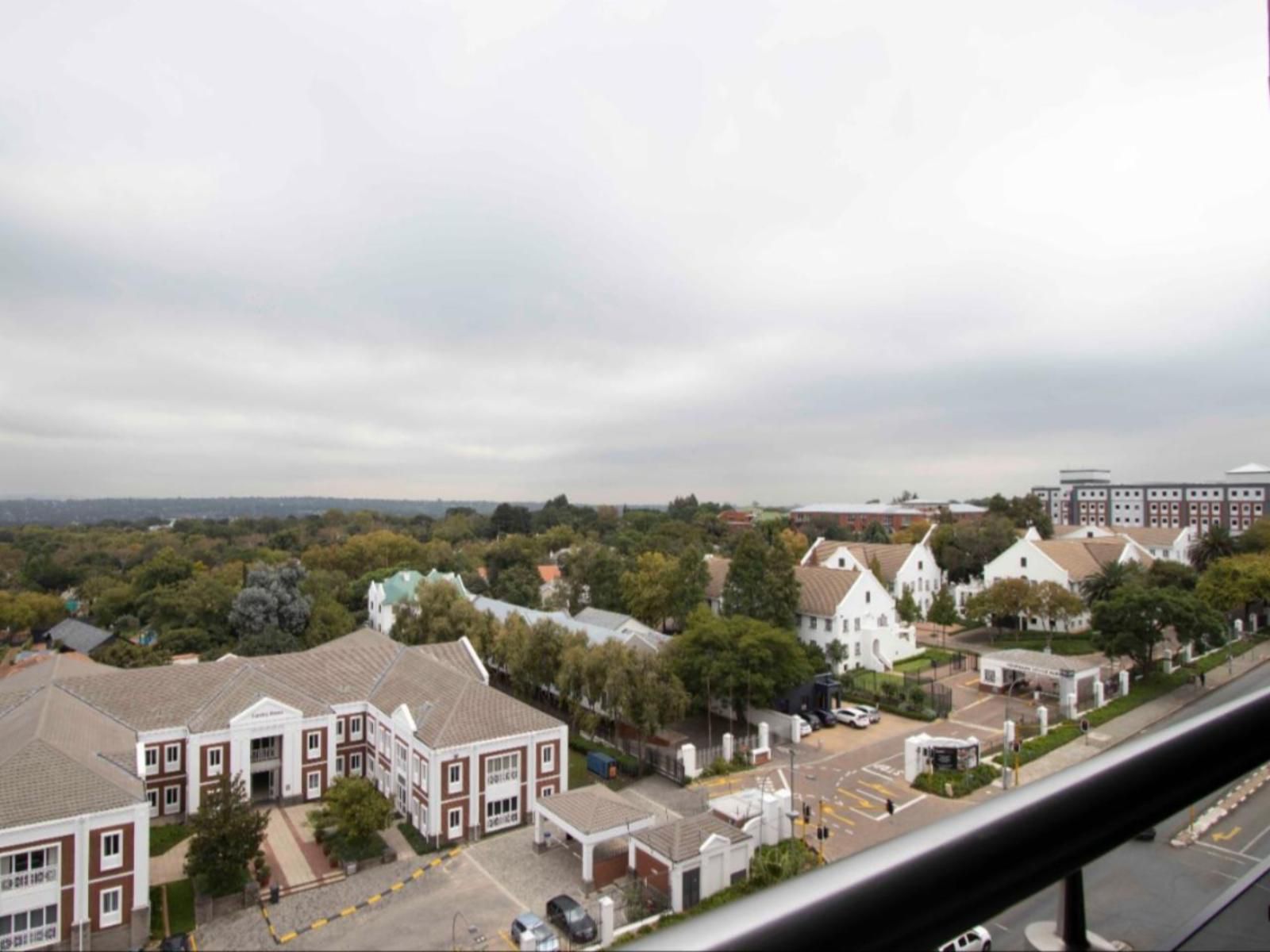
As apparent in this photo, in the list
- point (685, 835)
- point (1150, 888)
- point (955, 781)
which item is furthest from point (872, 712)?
point (1150, 888)

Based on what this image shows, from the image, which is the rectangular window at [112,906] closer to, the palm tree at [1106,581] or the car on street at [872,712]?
the car on street at [872,712]

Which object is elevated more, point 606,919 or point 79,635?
point 606,919

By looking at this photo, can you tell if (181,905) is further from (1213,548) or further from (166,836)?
(1213,548)

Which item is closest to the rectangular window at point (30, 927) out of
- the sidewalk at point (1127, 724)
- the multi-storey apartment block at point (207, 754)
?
the multi-storey apartment block at point (207, 754)

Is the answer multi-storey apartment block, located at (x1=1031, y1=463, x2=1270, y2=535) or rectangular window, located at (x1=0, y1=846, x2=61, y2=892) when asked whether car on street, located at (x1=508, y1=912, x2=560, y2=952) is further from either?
multi-storey apartment block, located at (x1=1031, y1=463, x2=1270, y2=535)

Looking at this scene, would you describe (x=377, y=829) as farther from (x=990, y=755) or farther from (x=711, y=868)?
(x=990, y=755)

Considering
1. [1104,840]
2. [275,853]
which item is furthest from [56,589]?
[1104,840]

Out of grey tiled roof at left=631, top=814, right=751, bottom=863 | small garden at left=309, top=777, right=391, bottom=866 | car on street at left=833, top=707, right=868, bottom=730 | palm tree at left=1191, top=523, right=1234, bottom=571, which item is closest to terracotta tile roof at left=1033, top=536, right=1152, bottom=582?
palm tree at left=1191, top=523, right=1234, bottom=571
